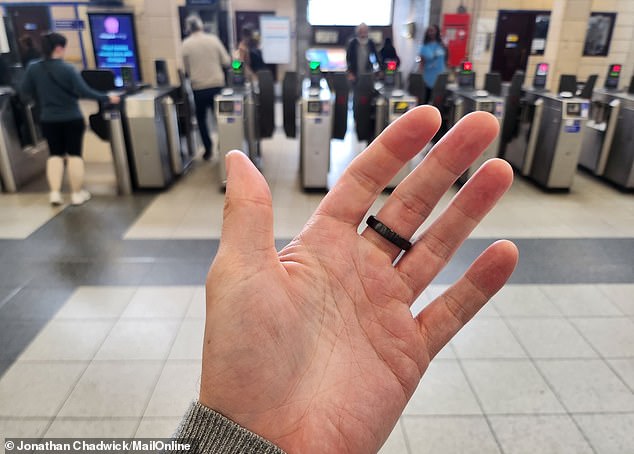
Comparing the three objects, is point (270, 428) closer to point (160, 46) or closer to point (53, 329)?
point (53, 329)

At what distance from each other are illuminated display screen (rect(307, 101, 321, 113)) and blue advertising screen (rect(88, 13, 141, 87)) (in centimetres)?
487

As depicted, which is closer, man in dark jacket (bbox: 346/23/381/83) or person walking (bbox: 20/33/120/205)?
person walking (bbox: 20/33/120/205)

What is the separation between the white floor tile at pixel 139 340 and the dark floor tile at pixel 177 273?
0.44 metres

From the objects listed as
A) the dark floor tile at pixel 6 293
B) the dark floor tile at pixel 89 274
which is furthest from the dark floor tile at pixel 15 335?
the dark floor tile at pixel 89 274

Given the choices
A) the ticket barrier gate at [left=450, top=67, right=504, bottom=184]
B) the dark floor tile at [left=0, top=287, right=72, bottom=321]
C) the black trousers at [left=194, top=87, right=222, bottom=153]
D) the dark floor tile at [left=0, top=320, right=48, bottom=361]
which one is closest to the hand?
the dark floor tile at [left=0, top=320, right=48, bottom=361]

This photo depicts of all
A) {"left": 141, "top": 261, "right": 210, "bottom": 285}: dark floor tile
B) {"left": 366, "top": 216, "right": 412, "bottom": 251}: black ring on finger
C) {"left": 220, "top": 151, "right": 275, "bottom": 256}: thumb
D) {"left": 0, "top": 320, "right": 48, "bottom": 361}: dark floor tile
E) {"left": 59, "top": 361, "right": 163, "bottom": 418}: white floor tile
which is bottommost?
{"left": 59, "top": 361, "right": 163, "bottom": 418}: white floor tile

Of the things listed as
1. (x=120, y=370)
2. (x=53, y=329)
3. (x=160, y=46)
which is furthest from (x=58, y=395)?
(x=160, y=46)

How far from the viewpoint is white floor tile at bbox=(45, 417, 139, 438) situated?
1.87 metres

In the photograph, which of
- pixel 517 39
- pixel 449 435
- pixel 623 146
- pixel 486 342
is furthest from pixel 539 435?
pixel 517 39

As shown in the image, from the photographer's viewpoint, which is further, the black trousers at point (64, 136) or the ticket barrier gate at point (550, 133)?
the ticket barrier gate at point (550, 133)

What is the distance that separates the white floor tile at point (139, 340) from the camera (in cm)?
230

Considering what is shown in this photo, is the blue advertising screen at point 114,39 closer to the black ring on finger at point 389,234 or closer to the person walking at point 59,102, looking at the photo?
the person walking at point 59,102

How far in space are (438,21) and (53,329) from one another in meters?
8.04

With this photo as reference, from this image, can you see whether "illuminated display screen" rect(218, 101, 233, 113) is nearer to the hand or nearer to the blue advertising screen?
the hand
